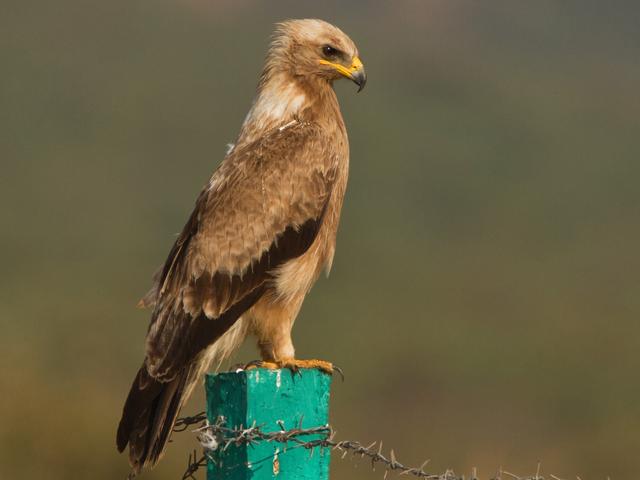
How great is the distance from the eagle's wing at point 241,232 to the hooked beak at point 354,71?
0.65 metres

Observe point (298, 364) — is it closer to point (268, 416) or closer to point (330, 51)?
point (268, 416)

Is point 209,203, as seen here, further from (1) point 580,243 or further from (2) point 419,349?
(1) point 580,243

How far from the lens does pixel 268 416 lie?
6570 millimetres

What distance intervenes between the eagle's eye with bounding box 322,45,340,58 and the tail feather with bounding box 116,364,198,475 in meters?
2.55

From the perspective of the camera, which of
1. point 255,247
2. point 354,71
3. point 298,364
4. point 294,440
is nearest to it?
point 294,440

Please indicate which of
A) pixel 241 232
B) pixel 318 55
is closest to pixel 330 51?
pixel 318 55

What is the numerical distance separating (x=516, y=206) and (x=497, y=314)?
2136cm

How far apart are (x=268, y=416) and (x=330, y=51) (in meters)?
3.43

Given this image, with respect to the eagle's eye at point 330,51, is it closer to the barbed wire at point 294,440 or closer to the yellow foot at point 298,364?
the yellow foot at point 298,364

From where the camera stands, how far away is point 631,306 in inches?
2766

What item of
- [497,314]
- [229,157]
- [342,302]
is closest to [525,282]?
[497,314]

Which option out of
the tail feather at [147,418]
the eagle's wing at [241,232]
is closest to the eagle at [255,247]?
the eagle's wing at [241,232]

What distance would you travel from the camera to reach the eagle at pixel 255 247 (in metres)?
8.21

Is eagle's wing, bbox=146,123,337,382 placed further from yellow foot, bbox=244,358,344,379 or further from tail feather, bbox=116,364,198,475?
tail feather, bbox=116,364,198,475
